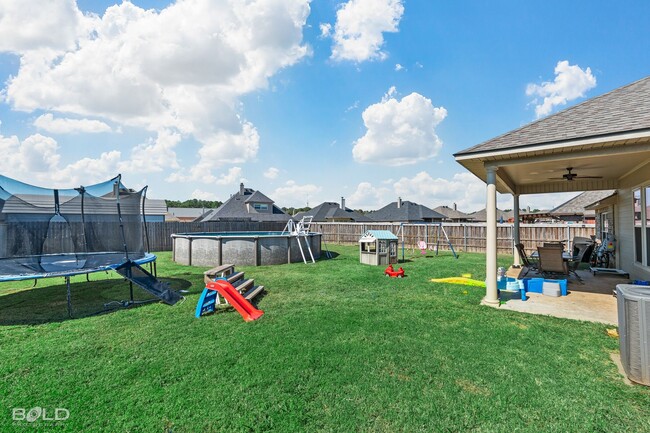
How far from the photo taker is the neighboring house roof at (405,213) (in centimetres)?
3860

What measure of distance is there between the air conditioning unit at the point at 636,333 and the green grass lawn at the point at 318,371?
18 cm

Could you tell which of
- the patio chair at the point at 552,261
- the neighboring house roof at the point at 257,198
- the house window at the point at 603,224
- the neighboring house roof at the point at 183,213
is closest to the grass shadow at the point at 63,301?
the patio chair at the point at 552,261

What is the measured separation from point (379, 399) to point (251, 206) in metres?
32.5

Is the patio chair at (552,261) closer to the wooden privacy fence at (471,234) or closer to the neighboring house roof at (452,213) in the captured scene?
the wooden privacy fence at (471,234)

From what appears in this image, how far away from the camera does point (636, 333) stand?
9.59 feet

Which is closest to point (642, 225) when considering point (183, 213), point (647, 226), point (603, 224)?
point (647, 226)

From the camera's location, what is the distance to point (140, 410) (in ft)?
8.66

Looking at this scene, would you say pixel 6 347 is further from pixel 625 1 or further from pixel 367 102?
pixel 625 1

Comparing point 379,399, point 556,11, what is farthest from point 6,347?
point 556,11

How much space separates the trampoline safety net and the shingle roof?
7567mm

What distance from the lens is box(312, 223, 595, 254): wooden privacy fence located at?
14.5m

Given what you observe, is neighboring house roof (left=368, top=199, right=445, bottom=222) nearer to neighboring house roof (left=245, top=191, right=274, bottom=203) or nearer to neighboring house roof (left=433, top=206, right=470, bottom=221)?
neighboring house roof (left=433, top=206, right=470, bottom=221)

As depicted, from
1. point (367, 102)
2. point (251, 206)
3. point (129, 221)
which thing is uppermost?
point (367, 102)

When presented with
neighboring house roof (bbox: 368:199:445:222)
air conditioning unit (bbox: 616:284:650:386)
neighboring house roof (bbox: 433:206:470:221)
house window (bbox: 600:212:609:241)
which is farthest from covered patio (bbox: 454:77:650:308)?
neighboring house roof (bbox: 433:206:470:221)
